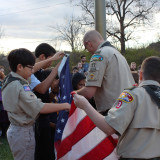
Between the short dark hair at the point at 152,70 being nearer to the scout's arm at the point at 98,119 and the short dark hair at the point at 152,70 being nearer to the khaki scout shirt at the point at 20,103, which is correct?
the scout's arm at the point at 98,119

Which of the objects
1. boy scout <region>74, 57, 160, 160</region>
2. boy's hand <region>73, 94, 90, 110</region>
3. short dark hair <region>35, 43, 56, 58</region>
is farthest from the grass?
boy scout <region>74, 57, 160, 160</region>

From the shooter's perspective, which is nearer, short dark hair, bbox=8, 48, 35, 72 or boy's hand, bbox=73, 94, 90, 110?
boy's hand, bbox=73, 94, 90, 110

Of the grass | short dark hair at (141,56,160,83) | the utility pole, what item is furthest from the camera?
the grass

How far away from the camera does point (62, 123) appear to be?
11.3 ft

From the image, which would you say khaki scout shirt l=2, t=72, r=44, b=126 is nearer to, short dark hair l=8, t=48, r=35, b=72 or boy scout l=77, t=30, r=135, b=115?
short dark hair l=8, t=48, r=35, b=72

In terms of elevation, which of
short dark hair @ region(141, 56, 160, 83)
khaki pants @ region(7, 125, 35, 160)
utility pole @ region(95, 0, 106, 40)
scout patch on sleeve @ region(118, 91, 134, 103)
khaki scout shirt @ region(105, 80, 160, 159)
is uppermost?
utility pole @ region(95, 0, 106, 40)

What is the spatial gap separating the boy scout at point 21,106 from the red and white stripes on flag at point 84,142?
1.01 ft

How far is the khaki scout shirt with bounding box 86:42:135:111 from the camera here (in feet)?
11.0

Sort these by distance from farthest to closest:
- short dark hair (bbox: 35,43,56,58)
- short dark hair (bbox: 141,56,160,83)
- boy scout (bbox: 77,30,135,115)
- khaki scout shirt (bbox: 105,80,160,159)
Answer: short dark hair (bbox: 35,43,56,58), boy scout (bbox: 77,30,135,115), short dark hair (bbox: 141,56,160,83), khaki scout shirt (bbox: 105,80,160,159)

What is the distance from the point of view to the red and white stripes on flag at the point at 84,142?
2.54 m

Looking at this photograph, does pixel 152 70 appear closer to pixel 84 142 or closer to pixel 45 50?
pixel 84 142

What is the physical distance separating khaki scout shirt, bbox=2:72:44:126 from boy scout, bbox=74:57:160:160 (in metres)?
0.93

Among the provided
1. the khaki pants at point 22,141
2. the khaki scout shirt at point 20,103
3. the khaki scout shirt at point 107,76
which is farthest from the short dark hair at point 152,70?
the khaki pants at point 22,141

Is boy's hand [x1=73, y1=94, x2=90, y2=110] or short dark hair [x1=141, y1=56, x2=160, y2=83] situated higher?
short dark hair [x1=141, y1=56, x2=160, y2=83]
